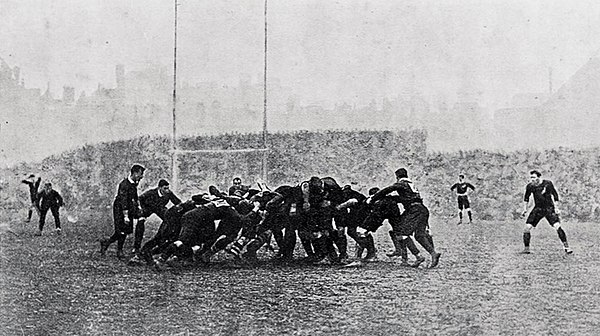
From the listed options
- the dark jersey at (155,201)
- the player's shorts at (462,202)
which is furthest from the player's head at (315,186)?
the player's shorts at (462,202)

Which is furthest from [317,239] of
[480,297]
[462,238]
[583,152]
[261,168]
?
[583,152]

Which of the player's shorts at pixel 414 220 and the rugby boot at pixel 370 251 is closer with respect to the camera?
the player's shorts at pixel 414 220

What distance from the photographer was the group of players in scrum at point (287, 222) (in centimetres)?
789

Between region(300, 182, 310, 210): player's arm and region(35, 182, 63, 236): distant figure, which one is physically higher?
region(300, 182, 310, 210): player's arm

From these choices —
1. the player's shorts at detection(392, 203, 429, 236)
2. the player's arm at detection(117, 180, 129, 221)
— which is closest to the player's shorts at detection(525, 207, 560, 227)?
the player's shorts at detection(392, 203, 429, 236)

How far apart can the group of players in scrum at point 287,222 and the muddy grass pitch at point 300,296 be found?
28 cm

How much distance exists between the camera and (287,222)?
846 centimetres

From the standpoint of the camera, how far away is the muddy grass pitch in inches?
210

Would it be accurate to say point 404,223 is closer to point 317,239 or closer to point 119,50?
point 317,239

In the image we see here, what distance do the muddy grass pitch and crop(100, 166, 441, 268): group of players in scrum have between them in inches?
Answer: 11.1

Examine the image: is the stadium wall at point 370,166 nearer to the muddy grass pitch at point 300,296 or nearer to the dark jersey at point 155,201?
the muddy grass pitch at point 300,296

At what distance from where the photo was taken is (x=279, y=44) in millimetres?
11242

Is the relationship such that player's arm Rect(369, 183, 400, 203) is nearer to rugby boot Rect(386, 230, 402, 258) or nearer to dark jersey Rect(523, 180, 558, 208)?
rugby boot Rect(386, 230, 402, 258)

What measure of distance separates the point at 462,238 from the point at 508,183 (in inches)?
179
